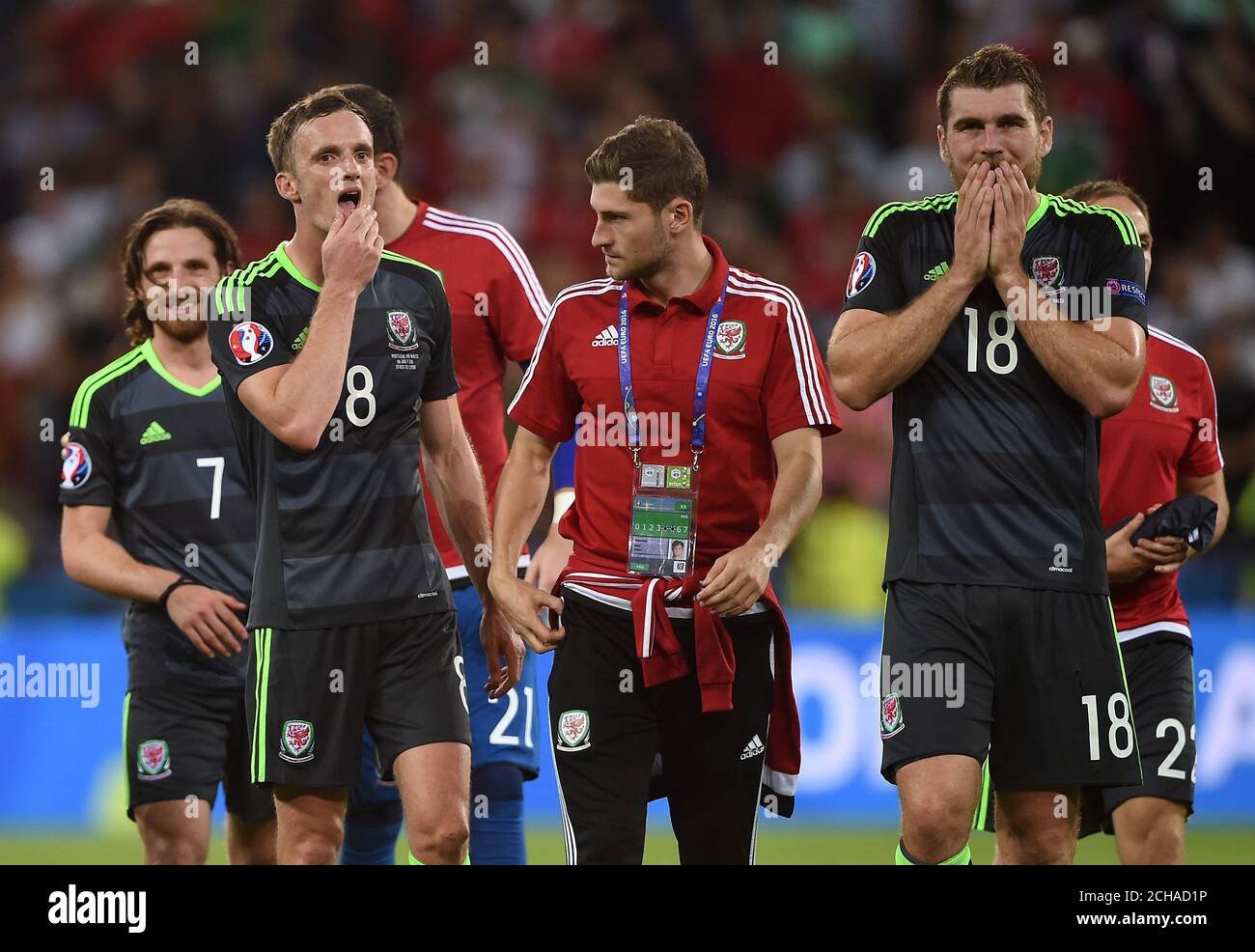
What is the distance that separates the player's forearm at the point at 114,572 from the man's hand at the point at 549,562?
124 centimetres

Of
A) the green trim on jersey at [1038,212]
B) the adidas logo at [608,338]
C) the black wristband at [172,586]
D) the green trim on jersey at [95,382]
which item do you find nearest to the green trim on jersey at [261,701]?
the black wristband at [172,586]

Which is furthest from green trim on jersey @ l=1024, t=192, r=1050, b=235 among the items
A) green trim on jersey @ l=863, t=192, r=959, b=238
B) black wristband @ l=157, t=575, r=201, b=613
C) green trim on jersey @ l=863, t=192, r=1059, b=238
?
black wristband @ l=157, t=575, r=201, b=613

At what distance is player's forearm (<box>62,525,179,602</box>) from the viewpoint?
18.3 feet

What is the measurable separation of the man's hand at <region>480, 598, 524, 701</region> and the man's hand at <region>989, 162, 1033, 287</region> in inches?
68.1

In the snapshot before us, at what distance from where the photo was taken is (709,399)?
457 cm

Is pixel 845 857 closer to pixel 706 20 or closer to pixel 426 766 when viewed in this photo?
pixel 426 766

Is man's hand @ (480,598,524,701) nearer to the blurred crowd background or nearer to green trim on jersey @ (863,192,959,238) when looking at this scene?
green trim on jersey @ (863,192,959,238)

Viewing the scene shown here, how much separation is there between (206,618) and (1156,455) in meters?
3.11

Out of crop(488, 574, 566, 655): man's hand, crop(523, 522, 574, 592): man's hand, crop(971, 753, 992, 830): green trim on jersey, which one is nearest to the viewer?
crop(488, 574, 566, 655): man's hand

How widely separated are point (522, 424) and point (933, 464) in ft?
3.77

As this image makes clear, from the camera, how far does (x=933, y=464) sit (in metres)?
4.41

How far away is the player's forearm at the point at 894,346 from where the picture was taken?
430 centimetres

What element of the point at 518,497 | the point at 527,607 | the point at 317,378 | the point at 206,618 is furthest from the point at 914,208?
the point at 206,618

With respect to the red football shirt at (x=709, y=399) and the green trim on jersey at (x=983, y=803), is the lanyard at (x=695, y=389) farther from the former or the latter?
the green trim on jersey at (x=983, y=803)
